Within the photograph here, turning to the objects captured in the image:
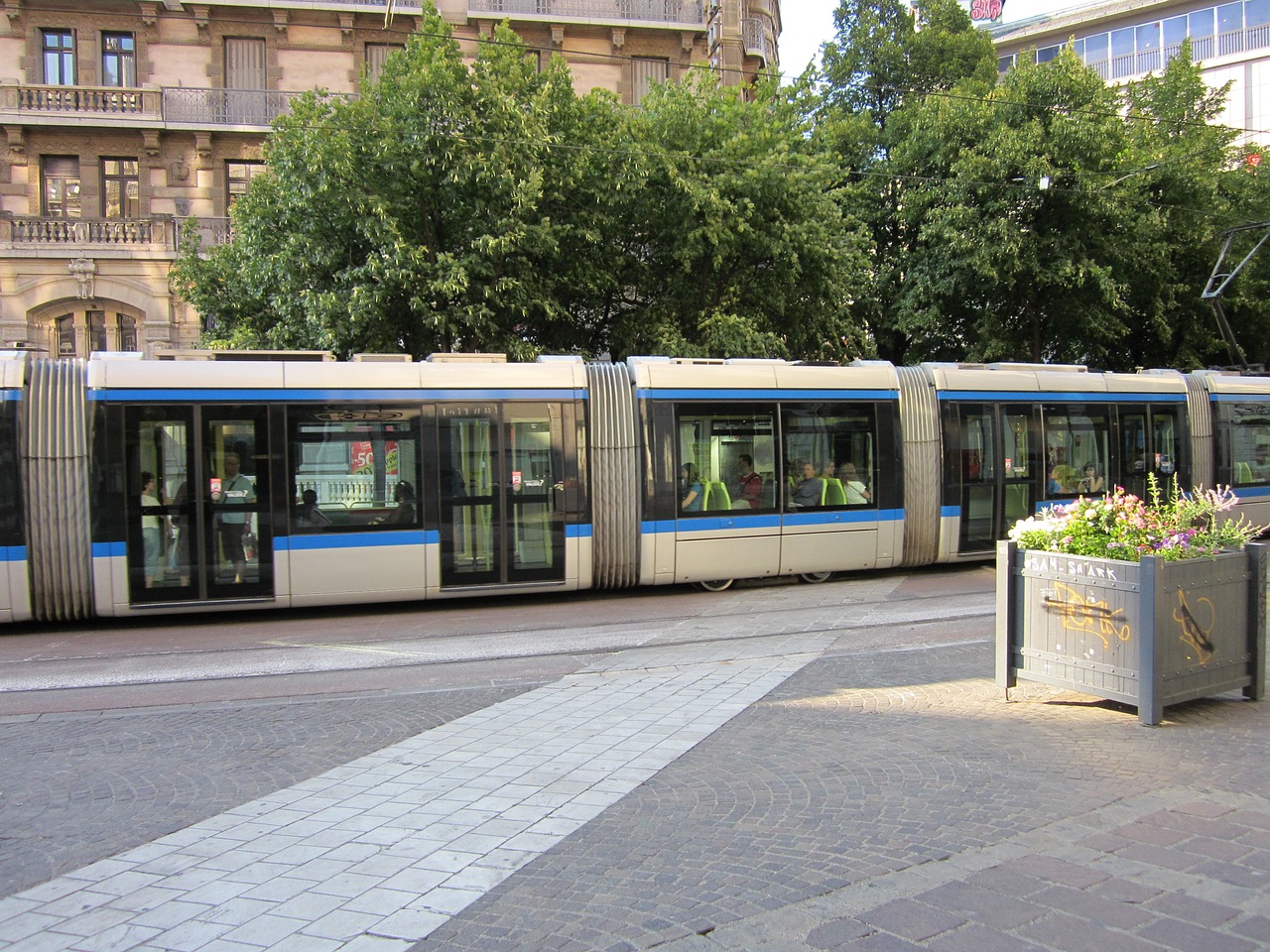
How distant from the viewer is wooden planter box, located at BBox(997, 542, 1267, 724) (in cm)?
604

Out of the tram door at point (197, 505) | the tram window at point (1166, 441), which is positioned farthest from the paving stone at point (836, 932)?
the tram window at point (1166, 441)

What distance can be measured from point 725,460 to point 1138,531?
22.1 ft

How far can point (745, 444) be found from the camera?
1280cm

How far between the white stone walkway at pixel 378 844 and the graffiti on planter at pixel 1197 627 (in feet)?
9.27

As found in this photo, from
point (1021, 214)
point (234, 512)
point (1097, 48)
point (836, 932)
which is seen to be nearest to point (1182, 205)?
point (1021, 214)

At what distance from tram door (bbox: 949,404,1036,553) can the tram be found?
35 mm

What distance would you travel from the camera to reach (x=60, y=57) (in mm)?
24953

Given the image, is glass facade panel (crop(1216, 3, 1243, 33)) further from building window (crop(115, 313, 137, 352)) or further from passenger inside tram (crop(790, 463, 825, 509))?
building window (crop(115, 313, 137, 352))

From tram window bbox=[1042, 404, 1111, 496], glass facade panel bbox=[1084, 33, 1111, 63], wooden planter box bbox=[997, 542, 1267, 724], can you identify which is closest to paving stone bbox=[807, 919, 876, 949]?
wooden planter box bbox=[997, 542, 1267, 724]

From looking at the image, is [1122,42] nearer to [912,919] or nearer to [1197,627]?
[1197,627]

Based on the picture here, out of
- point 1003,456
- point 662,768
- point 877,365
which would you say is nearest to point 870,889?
point 662,768

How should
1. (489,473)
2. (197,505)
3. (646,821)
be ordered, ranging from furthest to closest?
1. (489,473)
2. (197,505)
3. (646,821)

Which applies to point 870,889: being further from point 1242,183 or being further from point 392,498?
point 1242,183

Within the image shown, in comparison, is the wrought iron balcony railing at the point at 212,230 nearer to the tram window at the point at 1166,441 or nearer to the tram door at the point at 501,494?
the tram door at the point at 501,494
